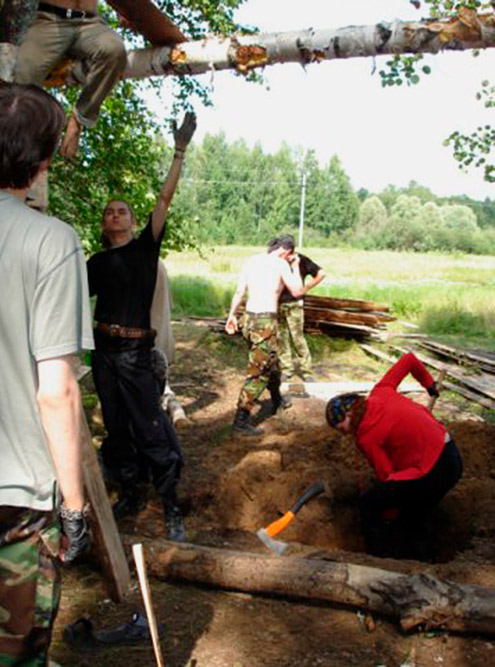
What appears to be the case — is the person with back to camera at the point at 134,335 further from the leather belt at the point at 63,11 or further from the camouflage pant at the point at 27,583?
the camouflage pant at the point at 27,583

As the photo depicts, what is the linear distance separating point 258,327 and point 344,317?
6.32 m

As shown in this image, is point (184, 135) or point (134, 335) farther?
point (134, 335)

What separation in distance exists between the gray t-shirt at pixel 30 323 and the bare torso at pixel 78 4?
105 inches

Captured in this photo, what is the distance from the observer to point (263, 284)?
26.7ft

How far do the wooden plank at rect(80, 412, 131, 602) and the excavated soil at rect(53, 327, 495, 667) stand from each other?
12 cm

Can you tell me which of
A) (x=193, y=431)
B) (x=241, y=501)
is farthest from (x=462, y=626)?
(x=193, y=431)

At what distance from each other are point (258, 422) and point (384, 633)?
16.9 ft

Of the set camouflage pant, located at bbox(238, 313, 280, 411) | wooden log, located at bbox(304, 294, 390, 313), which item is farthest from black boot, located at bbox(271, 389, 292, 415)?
wooden log, located at bbox(304, 294, 390, 313)

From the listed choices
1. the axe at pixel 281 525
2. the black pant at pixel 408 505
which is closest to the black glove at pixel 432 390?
the black pant at pixel 408 505

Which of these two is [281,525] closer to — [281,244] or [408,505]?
[408,505]

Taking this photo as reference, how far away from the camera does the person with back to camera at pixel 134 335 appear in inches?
182

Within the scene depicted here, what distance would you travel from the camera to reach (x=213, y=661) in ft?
10.5

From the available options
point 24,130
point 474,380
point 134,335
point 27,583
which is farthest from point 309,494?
point 474,380

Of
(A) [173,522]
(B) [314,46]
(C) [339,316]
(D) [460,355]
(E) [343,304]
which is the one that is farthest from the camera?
(E) [343,304]
